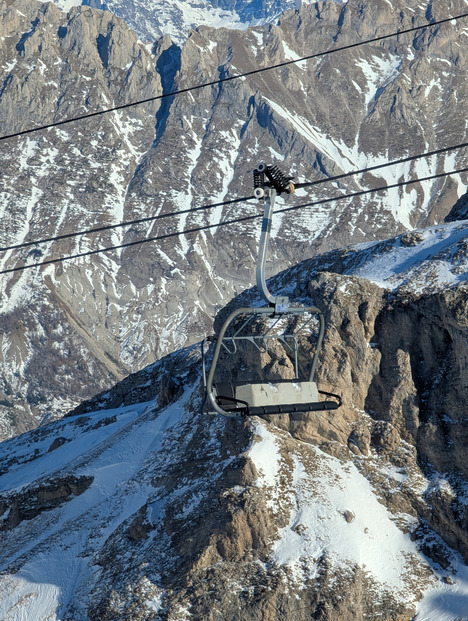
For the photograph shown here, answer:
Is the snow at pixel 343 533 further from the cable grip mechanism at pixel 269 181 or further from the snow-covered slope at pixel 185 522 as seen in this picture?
the cable grip mechanism at pixel 269 181

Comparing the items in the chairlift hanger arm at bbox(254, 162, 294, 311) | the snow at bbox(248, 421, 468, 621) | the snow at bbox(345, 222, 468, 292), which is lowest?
the snow at bbox(248, 421, 468, 621)

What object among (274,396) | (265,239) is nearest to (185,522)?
(274,396)

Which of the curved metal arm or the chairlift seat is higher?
the curved metal arm

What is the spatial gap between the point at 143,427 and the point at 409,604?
104 feet

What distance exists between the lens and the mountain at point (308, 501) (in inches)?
2514

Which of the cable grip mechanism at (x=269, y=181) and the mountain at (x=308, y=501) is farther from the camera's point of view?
the mountain at (x=308, y=501)

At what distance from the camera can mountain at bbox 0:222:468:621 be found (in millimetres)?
63844

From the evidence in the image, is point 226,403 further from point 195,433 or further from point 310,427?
point 195,433

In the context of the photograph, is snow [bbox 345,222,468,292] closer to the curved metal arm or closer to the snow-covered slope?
the snow-covered slope

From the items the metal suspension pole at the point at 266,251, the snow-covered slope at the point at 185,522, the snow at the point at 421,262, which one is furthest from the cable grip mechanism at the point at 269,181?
the snow at the point at 421,262

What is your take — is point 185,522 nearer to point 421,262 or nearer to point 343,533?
point 343,533

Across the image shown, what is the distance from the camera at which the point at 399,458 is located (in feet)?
233

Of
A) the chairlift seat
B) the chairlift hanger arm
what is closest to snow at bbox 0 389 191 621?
the chairlift seat

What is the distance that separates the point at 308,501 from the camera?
68.1 meters
